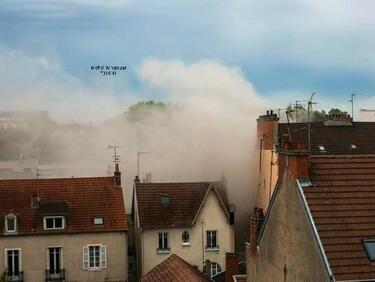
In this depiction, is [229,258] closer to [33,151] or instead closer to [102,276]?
[102,276]

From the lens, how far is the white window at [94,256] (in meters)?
38.4

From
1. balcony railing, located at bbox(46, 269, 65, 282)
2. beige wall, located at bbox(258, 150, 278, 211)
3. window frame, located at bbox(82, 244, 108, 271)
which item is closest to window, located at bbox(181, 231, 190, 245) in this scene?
window frame, located at bbox(82, 244, 108, 271)

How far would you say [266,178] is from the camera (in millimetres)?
43844

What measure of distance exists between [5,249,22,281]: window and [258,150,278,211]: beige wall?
16.6 meters

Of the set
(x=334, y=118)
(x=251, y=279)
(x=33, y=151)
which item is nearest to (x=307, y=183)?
(x=251, y=279)

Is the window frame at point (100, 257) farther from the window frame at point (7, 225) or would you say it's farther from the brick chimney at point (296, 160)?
the brick chimney at point (296, 160)

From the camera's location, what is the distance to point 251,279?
903 inches

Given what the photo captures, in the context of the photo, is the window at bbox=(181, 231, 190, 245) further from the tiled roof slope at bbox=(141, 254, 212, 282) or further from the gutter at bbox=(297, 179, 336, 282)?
the gutter at bbox=(297, 179, 336, 282)

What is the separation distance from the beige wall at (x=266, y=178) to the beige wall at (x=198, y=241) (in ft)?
11.9

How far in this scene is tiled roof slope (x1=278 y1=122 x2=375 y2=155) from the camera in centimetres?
4250

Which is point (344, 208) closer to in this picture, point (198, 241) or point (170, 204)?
point (198, 241)

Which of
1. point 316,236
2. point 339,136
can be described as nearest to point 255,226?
point 316,236

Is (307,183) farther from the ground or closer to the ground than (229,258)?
farther from the ground

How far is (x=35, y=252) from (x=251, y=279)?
18.9 meters
